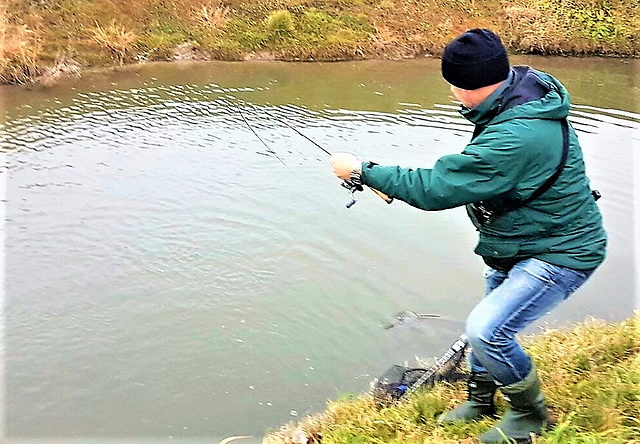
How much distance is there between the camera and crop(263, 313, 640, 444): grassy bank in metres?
3.15

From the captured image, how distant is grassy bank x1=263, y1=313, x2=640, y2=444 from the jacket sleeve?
1.22m

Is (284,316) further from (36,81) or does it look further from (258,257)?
(36,81)

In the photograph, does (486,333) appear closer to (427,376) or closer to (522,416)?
(522,416)

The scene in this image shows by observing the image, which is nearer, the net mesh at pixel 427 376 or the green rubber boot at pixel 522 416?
the green rubber boot at pixel 522 416

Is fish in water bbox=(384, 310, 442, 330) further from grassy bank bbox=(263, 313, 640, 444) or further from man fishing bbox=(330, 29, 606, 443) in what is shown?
man fishing bbox=(330, 29, 606, 443)

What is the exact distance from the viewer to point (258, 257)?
669cm

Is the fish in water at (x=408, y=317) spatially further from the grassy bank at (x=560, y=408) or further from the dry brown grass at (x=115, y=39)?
the dry brown grass at (x=115, y=39)

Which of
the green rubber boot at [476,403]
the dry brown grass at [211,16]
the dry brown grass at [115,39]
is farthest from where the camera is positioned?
the dry brown grass at [211,16]

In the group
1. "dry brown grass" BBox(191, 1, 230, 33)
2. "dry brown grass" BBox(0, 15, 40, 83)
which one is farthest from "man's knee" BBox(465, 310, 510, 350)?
"dry brown grass" BBox(191, 1, 230, 33)

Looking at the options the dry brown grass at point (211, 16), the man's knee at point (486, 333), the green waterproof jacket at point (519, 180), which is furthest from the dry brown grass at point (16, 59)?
the man's knee at point (486, 333)

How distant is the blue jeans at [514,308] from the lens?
2838 millimetres

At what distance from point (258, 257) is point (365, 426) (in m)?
3.32

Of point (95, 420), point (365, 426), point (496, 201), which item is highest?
point (496, 201)

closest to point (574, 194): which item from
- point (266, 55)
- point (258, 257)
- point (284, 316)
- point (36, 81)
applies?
point (284, 316)
